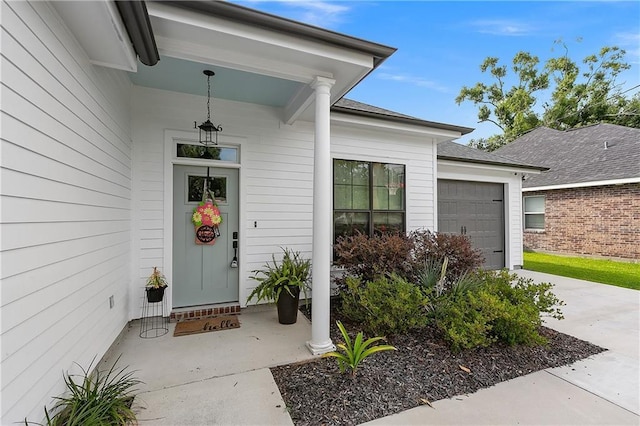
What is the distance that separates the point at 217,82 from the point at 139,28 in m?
1.60

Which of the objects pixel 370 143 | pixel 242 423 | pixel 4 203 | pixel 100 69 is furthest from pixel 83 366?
pixel 370 143

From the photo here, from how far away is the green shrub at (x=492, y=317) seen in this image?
2.97 metres

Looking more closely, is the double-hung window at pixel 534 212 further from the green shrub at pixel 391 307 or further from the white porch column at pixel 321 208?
the white porch column at pixel 321 208

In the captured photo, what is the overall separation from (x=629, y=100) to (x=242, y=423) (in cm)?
2647

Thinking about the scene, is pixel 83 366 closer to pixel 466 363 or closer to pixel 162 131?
pixel 162 131

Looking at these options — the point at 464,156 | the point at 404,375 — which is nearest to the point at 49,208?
the point at 404,375

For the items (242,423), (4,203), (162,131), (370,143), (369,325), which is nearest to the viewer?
(4,203)

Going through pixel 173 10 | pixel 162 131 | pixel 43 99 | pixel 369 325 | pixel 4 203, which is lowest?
pixel 369 325

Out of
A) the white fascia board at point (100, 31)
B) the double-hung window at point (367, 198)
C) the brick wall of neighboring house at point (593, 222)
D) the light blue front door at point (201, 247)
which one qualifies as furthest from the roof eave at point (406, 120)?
the brick wall of neighboring house at point (593, 222)

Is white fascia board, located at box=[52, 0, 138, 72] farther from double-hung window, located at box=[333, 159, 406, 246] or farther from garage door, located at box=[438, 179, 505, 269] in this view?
garage door, located at box=[438, 179, 505, 269]

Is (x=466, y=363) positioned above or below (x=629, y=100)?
below

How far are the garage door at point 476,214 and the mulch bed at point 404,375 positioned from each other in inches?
147

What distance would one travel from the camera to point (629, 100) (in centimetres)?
1788

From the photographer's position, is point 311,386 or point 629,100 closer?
point 311,386
